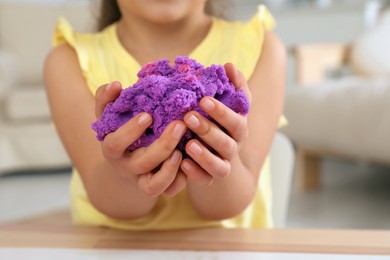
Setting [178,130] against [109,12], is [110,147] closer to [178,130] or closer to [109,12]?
[178,130]

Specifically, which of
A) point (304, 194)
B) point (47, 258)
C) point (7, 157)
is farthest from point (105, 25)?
point (7, 157)

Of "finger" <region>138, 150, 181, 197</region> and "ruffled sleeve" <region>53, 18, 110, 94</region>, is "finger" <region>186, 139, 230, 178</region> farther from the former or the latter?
"ruffled sleeve" <region>53, 18, 110, 94</region>

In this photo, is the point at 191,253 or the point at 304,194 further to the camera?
the point at 304,194

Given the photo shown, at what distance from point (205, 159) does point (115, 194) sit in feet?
0.68

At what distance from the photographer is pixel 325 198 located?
2.22 m

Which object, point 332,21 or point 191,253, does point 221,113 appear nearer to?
point 191,253

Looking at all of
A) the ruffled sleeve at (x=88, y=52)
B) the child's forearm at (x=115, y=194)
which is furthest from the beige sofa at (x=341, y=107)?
the child's forearm at (x=115, y=194)

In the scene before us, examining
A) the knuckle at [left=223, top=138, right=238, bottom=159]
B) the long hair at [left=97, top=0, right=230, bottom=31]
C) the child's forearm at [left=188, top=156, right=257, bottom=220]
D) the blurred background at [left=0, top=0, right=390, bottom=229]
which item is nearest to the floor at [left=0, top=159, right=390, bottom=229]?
the blurred background at [left=0, top=0, right=390, bottom=229]

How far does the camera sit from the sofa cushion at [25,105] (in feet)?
9.28

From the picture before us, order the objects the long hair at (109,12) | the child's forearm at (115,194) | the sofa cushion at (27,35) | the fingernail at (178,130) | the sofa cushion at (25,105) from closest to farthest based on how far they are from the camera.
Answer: the fingernail at (178,130)
the child's forearm at (115,194)
the long hair at (109,12)
the sofa cushion at (25,105)
the sofa cushion at (27,35)

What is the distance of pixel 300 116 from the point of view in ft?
7.21

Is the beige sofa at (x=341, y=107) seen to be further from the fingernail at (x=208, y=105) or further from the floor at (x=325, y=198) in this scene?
the fingernail at (x=208, y=105)

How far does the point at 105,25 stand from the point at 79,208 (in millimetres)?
352

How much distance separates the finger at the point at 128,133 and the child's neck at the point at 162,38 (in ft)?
1.27
